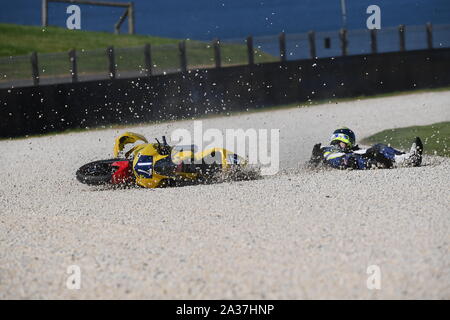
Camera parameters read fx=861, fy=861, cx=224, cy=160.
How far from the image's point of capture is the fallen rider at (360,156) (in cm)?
1141

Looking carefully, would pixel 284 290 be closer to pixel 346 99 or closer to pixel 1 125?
pixel 1 125

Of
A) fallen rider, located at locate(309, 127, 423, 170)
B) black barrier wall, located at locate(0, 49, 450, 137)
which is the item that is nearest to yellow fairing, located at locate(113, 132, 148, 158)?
fallen rider, located at locate(309, 127, 423, 170)

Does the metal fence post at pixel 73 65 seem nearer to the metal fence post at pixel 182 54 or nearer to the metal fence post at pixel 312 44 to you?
the metal fence post at pixel 182 54

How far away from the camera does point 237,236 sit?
25.0ft

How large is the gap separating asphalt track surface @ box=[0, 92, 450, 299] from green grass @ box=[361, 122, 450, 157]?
1223mm

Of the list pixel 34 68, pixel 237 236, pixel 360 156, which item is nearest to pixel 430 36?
pixel 34 68

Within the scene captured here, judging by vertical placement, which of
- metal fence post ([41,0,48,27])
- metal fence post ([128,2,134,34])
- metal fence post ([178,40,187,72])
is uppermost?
metal fence post ([128,2,134,34])

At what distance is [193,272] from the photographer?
6.49 metres

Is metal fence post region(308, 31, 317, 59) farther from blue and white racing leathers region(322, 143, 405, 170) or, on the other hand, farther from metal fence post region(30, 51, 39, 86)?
blue and white racing leathers region(322, 143, 405, 170)

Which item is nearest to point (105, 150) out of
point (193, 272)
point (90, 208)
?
point (90, 208)

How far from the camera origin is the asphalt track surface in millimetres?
6145

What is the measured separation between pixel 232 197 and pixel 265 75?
517 inches

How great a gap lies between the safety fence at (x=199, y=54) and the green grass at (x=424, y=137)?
6.84 metres

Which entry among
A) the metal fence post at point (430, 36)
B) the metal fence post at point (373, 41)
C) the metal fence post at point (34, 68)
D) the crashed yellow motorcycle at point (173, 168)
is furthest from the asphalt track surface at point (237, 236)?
the metal fence post at point (430, 36)
